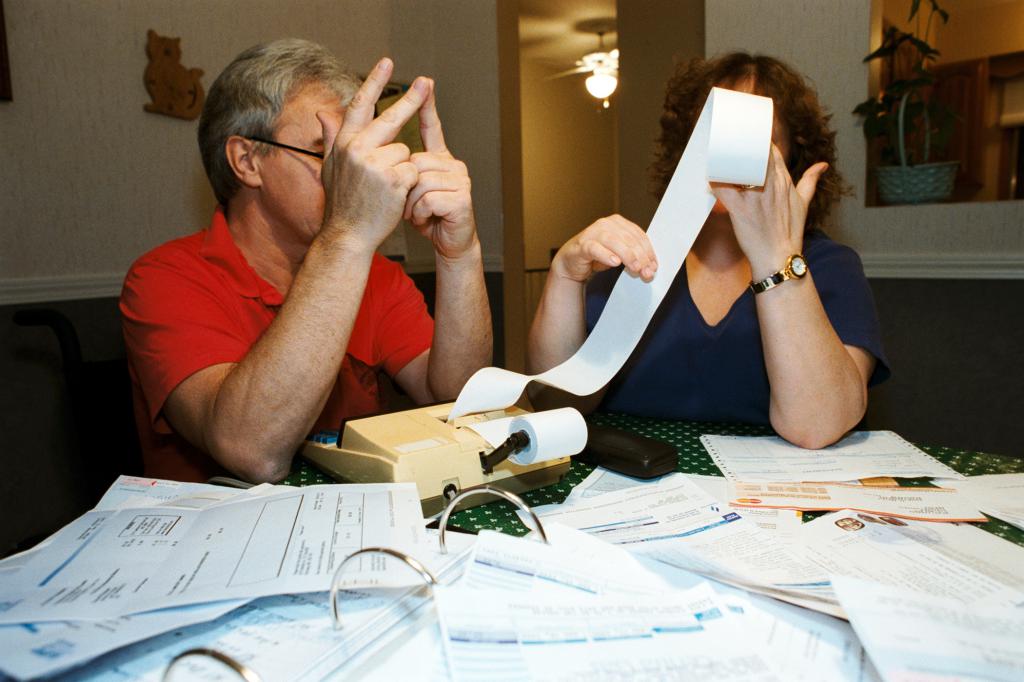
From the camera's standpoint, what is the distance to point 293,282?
1069mm

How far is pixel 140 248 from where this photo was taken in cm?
224

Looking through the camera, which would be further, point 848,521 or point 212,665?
point 848,521

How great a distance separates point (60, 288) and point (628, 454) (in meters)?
1.91

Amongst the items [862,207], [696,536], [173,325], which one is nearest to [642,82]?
[862,207]

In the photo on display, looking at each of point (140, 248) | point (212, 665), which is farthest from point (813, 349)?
point (140, 248)

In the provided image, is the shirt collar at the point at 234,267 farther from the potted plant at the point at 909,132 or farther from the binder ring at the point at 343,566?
the potted plant at the point at 909,132

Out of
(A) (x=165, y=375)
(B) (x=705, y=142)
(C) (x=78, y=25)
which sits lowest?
(A) (x=165, y=375)

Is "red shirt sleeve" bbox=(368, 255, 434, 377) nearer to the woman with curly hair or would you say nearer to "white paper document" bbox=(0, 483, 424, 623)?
the woman with curly hair

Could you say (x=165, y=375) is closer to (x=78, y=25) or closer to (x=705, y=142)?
(x=705, y=142)

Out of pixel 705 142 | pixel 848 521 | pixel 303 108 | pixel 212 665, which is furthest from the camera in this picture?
pixel 303 108

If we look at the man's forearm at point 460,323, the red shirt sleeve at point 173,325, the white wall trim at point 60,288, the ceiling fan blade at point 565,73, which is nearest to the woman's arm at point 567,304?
the man's forearm at point 460,323

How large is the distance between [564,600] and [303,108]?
113 cm

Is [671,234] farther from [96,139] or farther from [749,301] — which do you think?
[96,139]

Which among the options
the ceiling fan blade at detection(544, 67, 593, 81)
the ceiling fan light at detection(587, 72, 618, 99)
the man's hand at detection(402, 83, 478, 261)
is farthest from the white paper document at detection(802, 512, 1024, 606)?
the ceiling fan blade at detection(544, 67, 593, 81)
